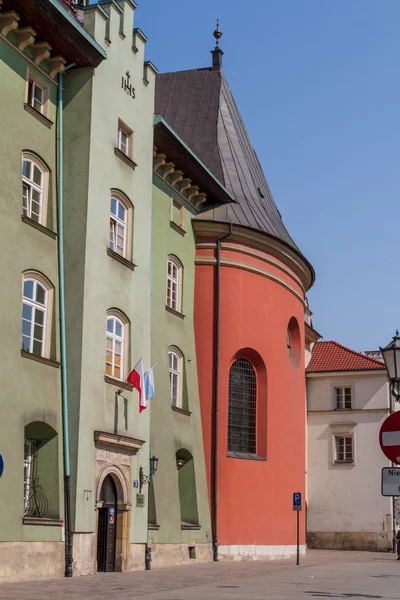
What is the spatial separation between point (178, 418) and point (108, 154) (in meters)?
9.04

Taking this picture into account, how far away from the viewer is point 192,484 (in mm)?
29719

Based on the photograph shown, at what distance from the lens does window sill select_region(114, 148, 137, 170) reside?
2508 centimetres

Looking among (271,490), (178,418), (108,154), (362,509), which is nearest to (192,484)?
(178,418)

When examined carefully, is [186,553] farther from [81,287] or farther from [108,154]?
[108,154]

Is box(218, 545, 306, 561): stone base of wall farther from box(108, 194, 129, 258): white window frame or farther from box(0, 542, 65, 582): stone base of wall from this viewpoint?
box(108, 194, 129, 258): white window frame

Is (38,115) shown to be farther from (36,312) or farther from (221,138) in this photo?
(221,138)

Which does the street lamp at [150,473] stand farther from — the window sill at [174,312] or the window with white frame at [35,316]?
the window with white frame at [35,316]

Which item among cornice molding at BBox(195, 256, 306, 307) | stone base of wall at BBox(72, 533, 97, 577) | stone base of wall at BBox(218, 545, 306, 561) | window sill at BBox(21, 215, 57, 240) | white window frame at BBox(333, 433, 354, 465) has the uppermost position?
cornice molding at BBox(195, 256, 306, 307)

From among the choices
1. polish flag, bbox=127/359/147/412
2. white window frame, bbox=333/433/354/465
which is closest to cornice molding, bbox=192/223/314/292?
polish flag, bbox=127/359/147/412

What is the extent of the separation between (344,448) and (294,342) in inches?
559

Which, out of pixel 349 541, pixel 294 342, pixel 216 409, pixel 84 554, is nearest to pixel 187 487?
pixel 216 409

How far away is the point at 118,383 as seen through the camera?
2412 centimetres

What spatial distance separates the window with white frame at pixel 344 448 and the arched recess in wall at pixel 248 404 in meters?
16.7

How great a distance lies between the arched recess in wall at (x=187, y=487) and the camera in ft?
96.6
